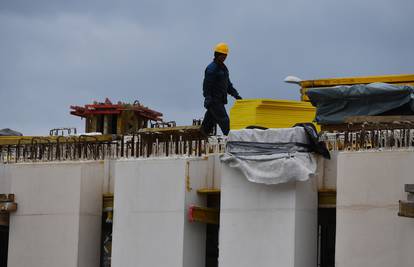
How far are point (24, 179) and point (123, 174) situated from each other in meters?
3.51

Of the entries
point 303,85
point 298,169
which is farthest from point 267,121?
point 298,169

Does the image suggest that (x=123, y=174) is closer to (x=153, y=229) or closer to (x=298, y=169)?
(x=153, y=229)

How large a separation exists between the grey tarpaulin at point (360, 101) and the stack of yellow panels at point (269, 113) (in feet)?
5.61

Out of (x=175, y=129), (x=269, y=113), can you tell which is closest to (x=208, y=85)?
(x=175, y=129)

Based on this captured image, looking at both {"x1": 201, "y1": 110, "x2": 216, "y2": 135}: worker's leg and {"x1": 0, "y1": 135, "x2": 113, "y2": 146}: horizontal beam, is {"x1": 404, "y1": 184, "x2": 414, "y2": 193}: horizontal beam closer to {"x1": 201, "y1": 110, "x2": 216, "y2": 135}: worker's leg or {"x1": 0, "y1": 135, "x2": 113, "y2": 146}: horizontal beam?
{"x1": 201, "y1": 110, "x2": 216, "y2": 135}: worker's leg

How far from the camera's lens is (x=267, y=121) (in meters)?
35.1

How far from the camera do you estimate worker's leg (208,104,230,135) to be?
3412 centimetres

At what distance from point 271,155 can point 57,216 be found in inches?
261

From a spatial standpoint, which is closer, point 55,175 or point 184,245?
point 184,245

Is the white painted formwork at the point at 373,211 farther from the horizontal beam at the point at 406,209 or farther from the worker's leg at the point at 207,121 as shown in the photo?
the worker's leg at the point at 207,121

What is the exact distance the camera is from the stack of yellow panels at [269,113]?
1374 inches

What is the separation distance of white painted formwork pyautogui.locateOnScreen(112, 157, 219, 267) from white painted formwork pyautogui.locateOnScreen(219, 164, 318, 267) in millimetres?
1112

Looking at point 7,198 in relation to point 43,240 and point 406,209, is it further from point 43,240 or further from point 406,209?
point 406,209

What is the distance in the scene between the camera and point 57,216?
3556 cm
